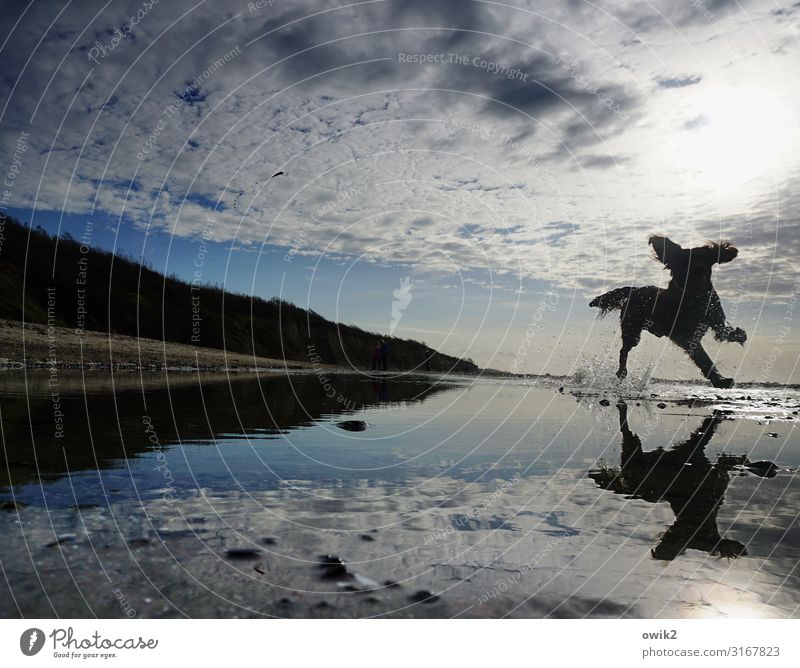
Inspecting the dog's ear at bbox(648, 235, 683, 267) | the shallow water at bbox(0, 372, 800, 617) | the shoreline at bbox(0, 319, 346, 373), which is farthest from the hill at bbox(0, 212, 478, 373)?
the shallow water at bbox(0, 372, 800, 617)

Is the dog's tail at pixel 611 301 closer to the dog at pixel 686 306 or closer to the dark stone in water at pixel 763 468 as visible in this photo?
the dog at pixel 686 306

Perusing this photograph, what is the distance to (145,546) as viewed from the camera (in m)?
4.21

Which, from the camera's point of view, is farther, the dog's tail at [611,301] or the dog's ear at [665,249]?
the dog's tail at [611,301]

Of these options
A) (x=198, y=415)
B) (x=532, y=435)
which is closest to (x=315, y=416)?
(x=198, y=415)

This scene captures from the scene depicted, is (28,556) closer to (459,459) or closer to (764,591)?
(764,591)

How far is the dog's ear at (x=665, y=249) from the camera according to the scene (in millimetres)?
22438

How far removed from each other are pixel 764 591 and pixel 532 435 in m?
7.15

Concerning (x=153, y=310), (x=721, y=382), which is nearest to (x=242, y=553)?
(x=721, y=382)

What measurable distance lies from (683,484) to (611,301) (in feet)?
63.2

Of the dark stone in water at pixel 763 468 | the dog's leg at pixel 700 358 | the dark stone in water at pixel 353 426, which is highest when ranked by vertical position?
the dog's leg at pixel 700 358

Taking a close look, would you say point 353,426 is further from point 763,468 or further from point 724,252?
point 724,252

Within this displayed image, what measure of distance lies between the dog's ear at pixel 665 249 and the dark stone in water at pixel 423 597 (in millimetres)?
21739

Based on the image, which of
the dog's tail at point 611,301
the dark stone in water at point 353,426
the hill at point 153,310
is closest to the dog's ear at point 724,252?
the dog's tail at point 611,301

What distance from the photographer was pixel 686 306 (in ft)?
73.3
